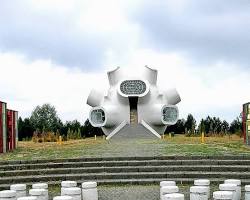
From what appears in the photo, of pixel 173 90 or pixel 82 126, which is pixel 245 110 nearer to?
pixel 173 90

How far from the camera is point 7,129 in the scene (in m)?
23.0

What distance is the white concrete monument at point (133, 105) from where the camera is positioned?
41.2 meters

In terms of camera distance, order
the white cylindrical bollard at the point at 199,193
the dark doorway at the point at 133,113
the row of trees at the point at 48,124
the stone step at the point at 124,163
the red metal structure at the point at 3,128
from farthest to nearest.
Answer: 1. the row of trees at the point at 48,124
2. the dark doorway at the point at 133,113
3. the red metal structure at the point at 3,128
4. the stone step at the point at 124,163
5. the white cylindrical bollard at the point at 199,193

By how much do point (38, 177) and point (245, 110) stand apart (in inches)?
607

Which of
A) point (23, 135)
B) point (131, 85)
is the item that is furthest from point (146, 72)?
point (23, 135)

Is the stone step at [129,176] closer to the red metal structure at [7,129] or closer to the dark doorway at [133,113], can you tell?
the red metal structure at [7,129]

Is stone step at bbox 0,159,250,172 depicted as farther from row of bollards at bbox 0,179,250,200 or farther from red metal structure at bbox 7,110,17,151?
red metal structure at bbox 7,110,17,151

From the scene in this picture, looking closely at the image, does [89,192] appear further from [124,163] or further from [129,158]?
[129,158]

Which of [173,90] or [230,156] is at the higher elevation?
[173,90]

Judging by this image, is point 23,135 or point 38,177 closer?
point 38,177

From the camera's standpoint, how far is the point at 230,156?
14.6 m

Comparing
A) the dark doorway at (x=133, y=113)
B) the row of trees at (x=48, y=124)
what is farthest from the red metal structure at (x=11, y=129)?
the row of trees at (x=48, y=124)

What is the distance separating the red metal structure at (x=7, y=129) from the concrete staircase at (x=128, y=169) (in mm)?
7363

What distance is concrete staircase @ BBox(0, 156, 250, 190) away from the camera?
41.7 feet
